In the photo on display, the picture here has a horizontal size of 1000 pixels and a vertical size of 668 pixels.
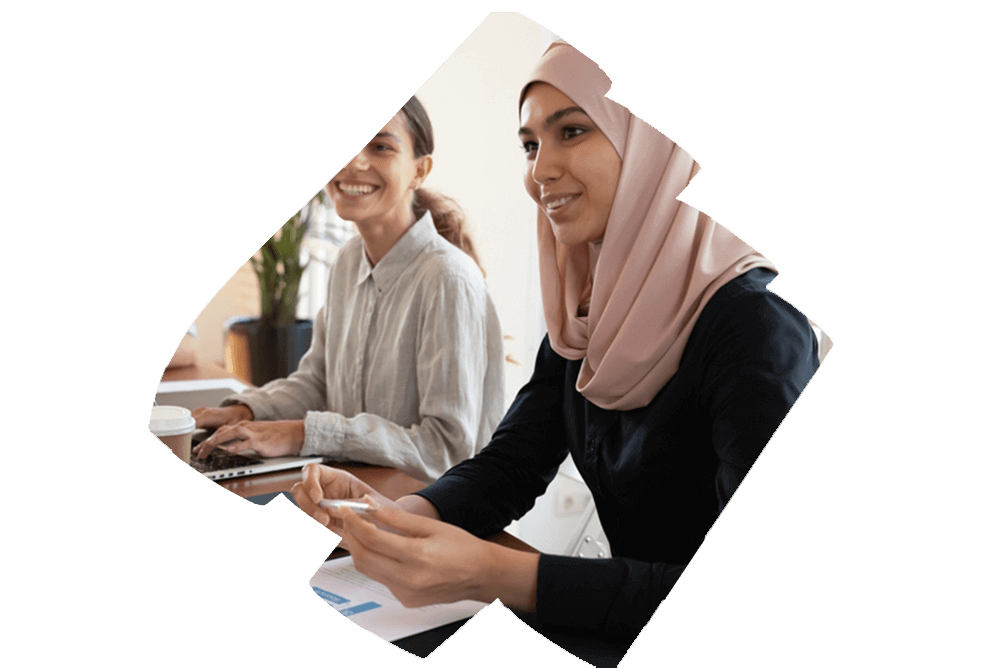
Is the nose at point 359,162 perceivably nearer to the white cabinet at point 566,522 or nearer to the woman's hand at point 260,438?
the woman's hand at point 260,438

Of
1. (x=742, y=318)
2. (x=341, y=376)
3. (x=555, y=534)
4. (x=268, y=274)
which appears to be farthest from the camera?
(x=268, y=274)

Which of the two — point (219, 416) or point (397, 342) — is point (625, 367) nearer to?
point (397, 342)

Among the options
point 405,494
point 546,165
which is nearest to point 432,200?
point 546,165

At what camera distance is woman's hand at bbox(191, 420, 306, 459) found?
1736 millimetres

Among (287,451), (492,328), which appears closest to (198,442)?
(287,451)

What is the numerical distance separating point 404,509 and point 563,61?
33.4 inches

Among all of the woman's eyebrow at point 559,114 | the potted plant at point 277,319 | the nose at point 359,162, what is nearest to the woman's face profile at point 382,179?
the nose at point 359,162

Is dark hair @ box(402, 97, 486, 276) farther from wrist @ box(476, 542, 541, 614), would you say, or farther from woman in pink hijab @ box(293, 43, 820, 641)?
wrist @ box(476, 542, 541, 614)

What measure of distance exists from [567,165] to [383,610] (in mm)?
881

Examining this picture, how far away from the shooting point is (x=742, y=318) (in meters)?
1.36

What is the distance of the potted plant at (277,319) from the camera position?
5.87ft

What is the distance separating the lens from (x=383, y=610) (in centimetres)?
159

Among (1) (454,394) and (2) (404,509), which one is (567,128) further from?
(2) (404,509)

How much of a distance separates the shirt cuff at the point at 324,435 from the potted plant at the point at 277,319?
0.44 ft
